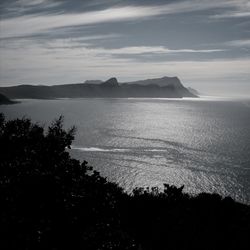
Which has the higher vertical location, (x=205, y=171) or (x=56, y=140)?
(x=56, y=140)

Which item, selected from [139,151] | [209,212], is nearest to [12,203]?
[209,212]

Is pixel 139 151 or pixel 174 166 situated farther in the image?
pixel 139 151

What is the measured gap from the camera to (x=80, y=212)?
25.1m

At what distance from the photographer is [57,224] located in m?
23.0

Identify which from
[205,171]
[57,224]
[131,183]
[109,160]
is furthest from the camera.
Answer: [109,160]

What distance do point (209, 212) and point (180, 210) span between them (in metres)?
6.21

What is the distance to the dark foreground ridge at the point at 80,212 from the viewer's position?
2198cm

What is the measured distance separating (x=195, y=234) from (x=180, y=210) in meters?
8.49

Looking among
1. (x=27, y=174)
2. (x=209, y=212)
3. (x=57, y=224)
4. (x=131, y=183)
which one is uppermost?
(x=27, y=174)

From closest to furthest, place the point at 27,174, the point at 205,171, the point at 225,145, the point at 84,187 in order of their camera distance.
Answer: the point at 27,174
the point at 84,187
the point at 205,171
the point at 225,145

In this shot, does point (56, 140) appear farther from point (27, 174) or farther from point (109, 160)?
point (109, 160)

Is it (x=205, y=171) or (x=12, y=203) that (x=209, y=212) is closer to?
(x=12, y=203)

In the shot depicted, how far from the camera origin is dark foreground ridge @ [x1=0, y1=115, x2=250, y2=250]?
21984 millimetres

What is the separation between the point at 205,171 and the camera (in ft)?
407
